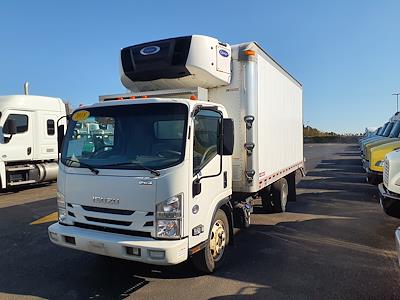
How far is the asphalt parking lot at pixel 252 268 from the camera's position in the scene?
4433 millimetres

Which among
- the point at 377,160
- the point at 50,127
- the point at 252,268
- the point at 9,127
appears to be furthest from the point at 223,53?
the point at 50,127

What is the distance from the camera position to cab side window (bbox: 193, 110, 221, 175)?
4496mm

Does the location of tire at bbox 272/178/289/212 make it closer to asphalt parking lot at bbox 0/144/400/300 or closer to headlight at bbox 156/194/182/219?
asphalt parking lot at bbox 0/144/400/300

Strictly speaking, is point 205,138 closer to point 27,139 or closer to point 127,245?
point 127,245

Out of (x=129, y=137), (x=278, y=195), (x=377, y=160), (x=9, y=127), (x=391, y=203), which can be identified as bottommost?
(x=278, y=195)

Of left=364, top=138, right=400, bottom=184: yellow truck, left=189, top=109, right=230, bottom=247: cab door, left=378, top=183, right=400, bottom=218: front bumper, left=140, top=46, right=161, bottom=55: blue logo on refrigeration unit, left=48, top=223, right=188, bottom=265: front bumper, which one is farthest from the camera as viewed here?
left=364, top=138, right=400, bottom=184: yellow truck

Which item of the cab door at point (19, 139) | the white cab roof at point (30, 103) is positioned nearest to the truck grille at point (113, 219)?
the cab door at point (19, 139)

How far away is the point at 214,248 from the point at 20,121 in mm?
10095

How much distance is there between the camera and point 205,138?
4.71 meters

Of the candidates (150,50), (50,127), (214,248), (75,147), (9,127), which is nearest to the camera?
(75,147)

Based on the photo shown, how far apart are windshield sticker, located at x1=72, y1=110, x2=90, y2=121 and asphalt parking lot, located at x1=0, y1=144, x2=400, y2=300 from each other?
213 centimetres

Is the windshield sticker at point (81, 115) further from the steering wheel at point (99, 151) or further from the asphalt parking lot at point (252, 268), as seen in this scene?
the asphalt parking lot at point (252, 268)

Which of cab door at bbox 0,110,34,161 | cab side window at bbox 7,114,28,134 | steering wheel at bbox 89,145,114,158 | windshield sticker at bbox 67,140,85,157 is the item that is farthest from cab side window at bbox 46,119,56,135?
steering wheel at bbox 89,145,114,158

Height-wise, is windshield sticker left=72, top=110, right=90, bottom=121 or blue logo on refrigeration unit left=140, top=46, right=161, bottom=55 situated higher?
blue logo on refrigeration unit left=140, top=46, right=161, bottom=55
